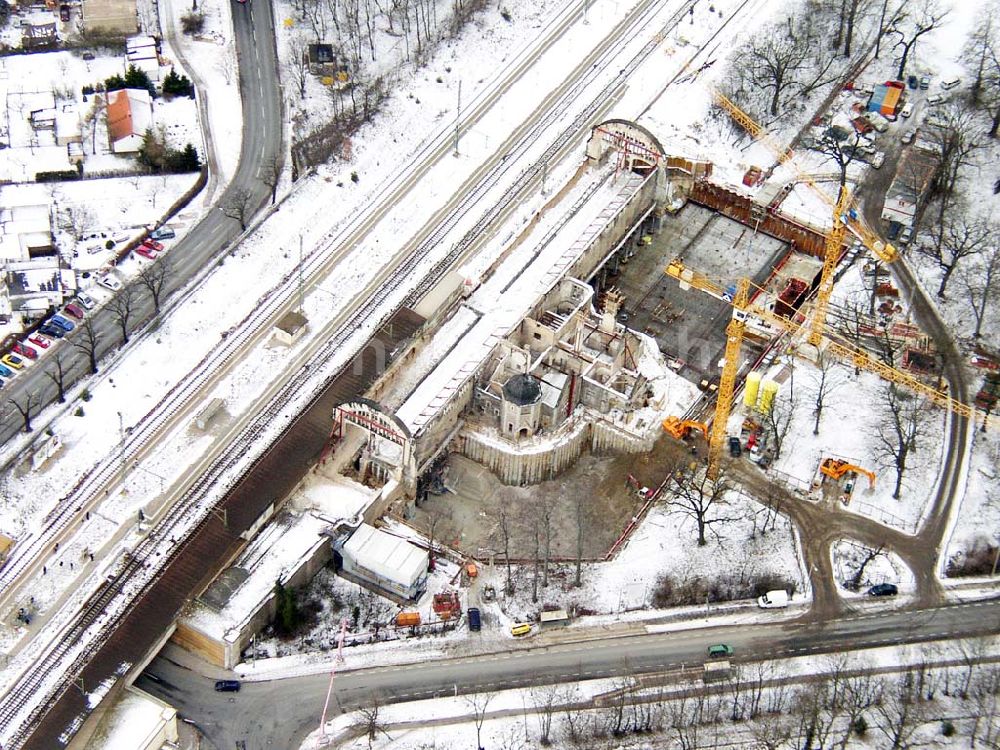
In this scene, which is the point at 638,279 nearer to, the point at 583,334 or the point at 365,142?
the point at 583,334

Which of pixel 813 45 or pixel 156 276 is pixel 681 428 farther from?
pixel 813 45

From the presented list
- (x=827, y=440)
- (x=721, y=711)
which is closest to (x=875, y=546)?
(x=827, y=440)

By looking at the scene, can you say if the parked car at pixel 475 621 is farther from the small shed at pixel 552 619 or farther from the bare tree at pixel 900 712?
the bare tree at pixel 900 712

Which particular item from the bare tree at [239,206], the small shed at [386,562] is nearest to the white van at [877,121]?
the bare tree at [239,206]

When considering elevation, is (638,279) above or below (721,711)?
above

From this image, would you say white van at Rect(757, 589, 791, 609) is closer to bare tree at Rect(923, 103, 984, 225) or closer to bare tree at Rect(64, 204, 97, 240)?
bare tree at Rect(923, 103, 984, 225)

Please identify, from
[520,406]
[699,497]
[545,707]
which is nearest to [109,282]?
[520,406]

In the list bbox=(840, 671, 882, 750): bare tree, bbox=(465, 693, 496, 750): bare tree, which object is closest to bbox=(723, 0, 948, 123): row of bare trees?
bbox=(840, 671, 882, 750): bare tree
